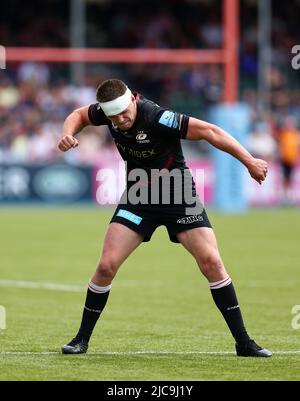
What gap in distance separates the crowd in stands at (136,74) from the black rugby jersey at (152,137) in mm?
17649

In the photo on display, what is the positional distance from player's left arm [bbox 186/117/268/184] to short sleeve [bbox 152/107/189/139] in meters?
0.05

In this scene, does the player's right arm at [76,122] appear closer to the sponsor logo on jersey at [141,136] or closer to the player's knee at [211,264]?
the sponsor logo on jersey at [141,136]

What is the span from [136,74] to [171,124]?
22037 mm

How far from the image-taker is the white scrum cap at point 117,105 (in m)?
7.89

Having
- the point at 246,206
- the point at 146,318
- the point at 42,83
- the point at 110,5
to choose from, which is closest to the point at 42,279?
the point at 146,318

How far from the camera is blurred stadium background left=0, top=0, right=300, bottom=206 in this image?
2572cm

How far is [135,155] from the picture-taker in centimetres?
818

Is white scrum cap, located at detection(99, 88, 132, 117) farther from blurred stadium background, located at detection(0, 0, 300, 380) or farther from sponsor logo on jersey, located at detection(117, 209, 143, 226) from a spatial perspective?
blurred stadium background, located at detection(0, 0, 300, 380)

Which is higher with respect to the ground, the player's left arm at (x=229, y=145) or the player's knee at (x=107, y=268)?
the player's left arm at (x=229, y=145)

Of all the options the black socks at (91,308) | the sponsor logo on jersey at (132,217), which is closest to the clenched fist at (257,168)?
the sponsor logo on jersey at (132,217)

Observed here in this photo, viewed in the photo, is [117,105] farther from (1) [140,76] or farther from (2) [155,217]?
(1) [140,76]

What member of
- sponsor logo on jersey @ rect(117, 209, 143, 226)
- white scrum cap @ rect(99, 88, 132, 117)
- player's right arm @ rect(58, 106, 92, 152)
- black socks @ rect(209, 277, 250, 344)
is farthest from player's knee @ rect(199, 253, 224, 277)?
player's right arm @ rect(58, 106, 92, 152)

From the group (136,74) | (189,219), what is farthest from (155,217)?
(136,74)
